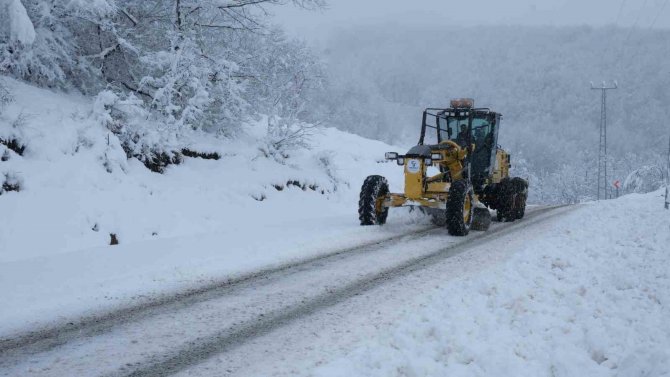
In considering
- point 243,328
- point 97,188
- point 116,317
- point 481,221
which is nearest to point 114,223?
point 97,188

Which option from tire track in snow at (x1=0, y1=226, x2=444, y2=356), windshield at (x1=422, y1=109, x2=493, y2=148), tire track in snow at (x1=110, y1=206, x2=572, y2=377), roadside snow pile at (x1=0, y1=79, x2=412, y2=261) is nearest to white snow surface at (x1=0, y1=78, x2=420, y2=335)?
roadside snow pile at (x1=0, y1=79, x2=412, y2=261)

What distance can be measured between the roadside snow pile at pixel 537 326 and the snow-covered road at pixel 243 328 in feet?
1.14

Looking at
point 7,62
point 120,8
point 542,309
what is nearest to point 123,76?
point 120,8

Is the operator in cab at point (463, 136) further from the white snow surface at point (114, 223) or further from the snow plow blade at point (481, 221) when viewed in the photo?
the white snow surface at point (114, 223)

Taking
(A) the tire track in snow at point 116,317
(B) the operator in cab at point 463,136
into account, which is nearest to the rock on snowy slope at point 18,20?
(A) the tire track in snow at point 116,317

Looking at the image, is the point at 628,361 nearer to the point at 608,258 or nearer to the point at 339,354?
the point at 339,354

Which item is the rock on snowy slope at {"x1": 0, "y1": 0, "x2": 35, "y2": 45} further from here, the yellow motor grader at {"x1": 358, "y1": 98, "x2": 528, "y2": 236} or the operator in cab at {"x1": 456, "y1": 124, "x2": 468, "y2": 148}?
the operator in cab at {"x1": 456, "y1": 124, "x2": 468, "y2": 148}

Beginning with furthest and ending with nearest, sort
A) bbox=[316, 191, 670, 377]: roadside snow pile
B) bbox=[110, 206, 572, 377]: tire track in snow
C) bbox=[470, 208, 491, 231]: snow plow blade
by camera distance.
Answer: bbox=[470, 208, 491, 231]: snow plow blade
bbox=[110, 206, 572, 377]: tire track in snow
bbox=[316, 191, 670, 377]: roadside snow pile

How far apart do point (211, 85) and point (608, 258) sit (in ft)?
27.0

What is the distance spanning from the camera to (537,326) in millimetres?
3287

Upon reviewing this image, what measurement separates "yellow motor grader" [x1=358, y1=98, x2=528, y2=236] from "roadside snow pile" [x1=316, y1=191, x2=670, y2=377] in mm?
3202

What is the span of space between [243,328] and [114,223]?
4.50 m

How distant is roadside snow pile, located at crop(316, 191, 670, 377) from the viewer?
265 cm

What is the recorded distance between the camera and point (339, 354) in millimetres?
2949
